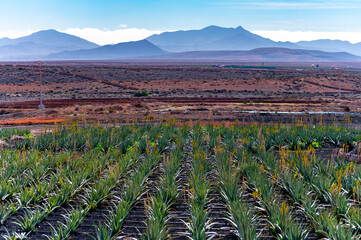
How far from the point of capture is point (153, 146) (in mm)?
13742

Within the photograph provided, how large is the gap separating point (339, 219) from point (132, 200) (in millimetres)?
3917

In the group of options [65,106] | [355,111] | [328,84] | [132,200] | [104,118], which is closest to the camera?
[132,200]

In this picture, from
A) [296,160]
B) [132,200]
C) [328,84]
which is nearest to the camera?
[132,200]

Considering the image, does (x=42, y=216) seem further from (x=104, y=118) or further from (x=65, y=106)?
(x=65, y=106)

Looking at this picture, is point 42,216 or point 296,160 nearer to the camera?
point 42,216

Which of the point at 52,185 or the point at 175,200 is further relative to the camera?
the point at 52,185

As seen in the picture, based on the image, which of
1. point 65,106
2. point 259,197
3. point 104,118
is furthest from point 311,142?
point 65,106

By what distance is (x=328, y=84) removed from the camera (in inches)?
2586

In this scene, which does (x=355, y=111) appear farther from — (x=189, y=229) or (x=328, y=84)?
(x=328, y=84)

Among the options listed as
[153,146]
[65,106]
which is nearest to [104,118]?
[65,106]

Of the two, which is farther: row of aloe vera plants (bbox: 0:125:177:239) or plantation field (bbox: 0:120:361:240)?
row of aloe vera plants (bbox: 0:125:177:239)

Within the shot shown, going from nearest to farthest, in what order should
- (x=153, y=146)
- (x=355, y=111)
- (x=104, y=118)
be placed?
(x=153, y=146) < (x=104, y=118) < (x=355, y=111)

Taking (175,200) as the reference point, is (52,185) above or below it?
above

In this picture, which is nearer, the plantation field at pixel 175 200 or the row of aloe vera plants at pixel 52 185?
the plantation field at pixel 175 200
